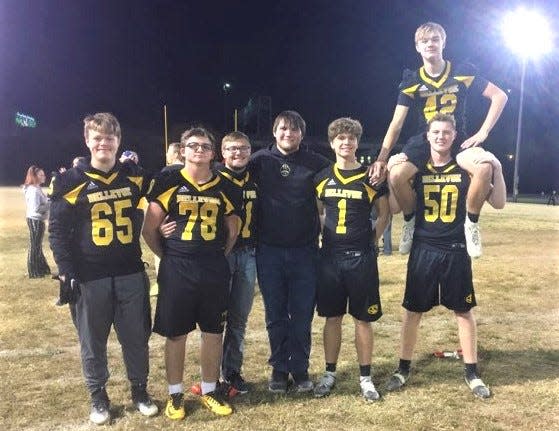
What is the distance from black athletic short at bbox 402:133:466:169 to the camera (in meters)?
4.23

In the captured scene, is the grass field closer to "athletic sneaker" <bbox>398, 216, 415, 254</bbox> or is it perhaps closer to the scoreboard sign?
"athletic sneaker" <bbox>398, 216, 415, 254</bbox>

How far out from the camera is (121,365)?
4863 mm

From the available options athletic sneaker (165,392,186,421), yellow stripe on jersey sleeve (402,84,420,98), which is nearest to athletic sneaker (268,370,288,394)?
athletic sneaker (165,392,186,421)

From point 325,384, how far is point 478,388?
1309 mm

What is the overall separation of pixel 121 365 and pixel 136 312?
1.36m

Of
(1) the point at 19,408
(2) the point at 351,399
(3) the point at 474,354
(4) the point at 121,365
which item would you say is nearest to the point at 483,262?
(3) the point at 474,354

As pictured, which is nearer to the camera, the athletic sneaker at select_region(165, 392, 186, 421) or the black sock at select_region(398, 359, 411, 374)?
the athletic sneaker at select_region(165, 392, 186, 421)

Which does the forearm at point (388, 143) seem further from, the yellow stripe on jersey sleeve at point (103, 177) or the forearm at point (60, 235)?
the forearm at point (60, 235)

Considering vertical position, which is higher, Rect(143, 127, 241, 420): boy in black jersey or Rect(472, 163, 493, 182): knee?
Rect(472, 163, 493, 182): knee

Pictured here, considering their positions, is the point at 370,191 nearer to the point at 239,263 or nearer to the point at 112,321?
the point at 239,263

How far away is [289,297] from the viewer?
14.0 feet

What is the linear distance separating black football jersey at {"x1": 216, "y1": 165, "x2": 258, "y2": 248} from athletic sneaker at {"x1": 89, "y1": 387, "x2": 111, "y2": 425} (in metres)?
1.58

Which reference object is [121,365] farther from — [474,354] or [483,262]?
[483,262]

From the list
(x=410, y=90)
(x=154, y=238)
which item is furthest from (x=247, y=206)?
(x=410, y=90)
